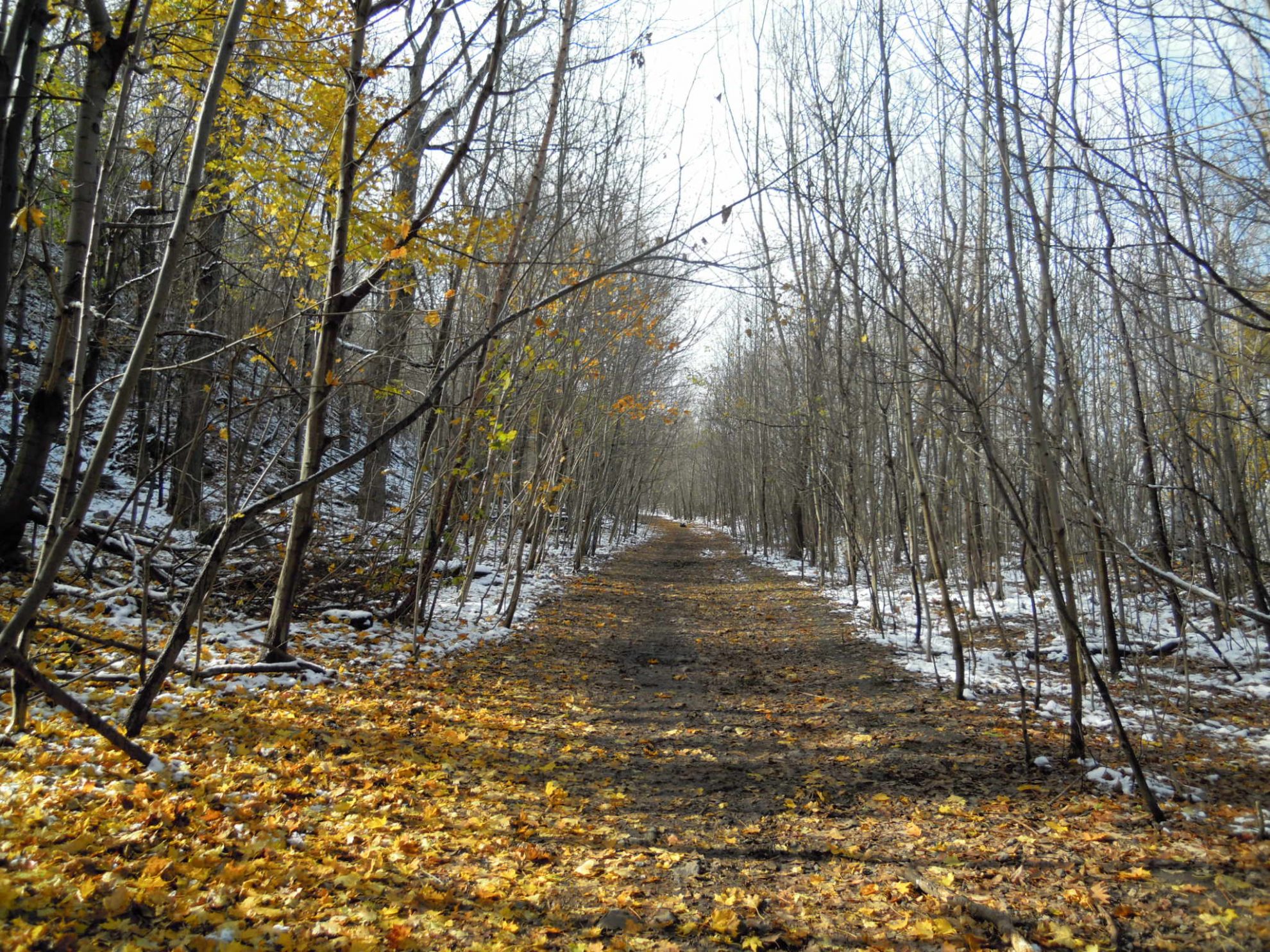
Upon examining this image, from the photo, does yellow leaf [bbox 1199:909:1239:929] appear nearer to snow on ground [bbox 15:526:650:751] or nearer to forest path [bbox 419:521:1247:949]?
forest path [bbox 419:521:1247:949]

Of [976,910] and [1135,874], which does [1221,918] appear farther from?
[976,910]

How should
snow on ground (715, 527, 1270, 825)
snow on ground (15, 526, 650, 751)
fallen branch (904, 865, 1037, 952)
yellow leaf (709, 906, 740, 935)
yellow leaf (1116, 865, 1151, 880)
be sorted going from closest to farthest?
fallen branch (904, 865, 1037, 952) → yellow leaf (709, 906, 740, 935) → yellow leaf (1116, 865, 1151, 880) → snow on ground (15, 526, 650, 751) → snow on ground (715, 527, 1270, 825)

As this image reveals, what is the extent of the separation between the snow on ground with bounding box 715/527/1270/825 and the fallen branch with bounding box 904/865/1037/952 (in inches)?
60.1

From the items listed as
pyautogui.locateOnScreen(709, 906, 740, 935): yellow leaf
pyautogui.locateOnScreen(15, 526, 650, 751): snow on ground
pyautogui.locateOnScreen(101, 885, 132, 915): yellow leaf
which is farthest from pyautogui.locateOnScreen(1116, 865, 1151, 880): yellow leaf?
pyautogui.locateOnScreen(15, 526, 650, 751): snow on ground

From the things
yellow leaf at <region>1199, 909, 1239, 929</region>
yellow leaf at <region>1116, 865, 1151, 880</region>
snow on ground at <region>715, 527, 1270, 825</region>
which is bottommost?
yellow leaf at <region>1116, 865, 1151, 880</region>

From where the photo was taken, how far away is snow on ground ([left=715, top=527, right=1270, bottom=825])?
449 cm

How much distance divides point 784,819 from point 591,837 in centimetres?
97

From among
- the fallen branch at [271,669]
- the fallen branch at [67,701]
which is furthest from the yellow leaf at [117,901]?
the fallen branch at [271,669]

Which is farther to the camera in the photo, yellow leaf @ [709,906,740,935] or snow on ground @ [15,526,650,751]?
snow on ground @ [15,526,650,751]

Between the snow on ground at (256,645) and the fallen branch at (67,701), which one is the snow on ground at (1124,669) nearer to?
the fallen branch at (67,701)

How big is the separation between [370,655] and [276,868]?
11.9ft

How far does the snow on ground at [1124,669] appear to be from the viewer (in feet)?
14.7

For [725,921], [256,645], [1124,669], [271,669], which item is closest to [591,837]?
[725,921]

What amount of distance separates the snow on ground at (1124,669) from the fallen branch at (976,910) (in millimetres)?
1527
